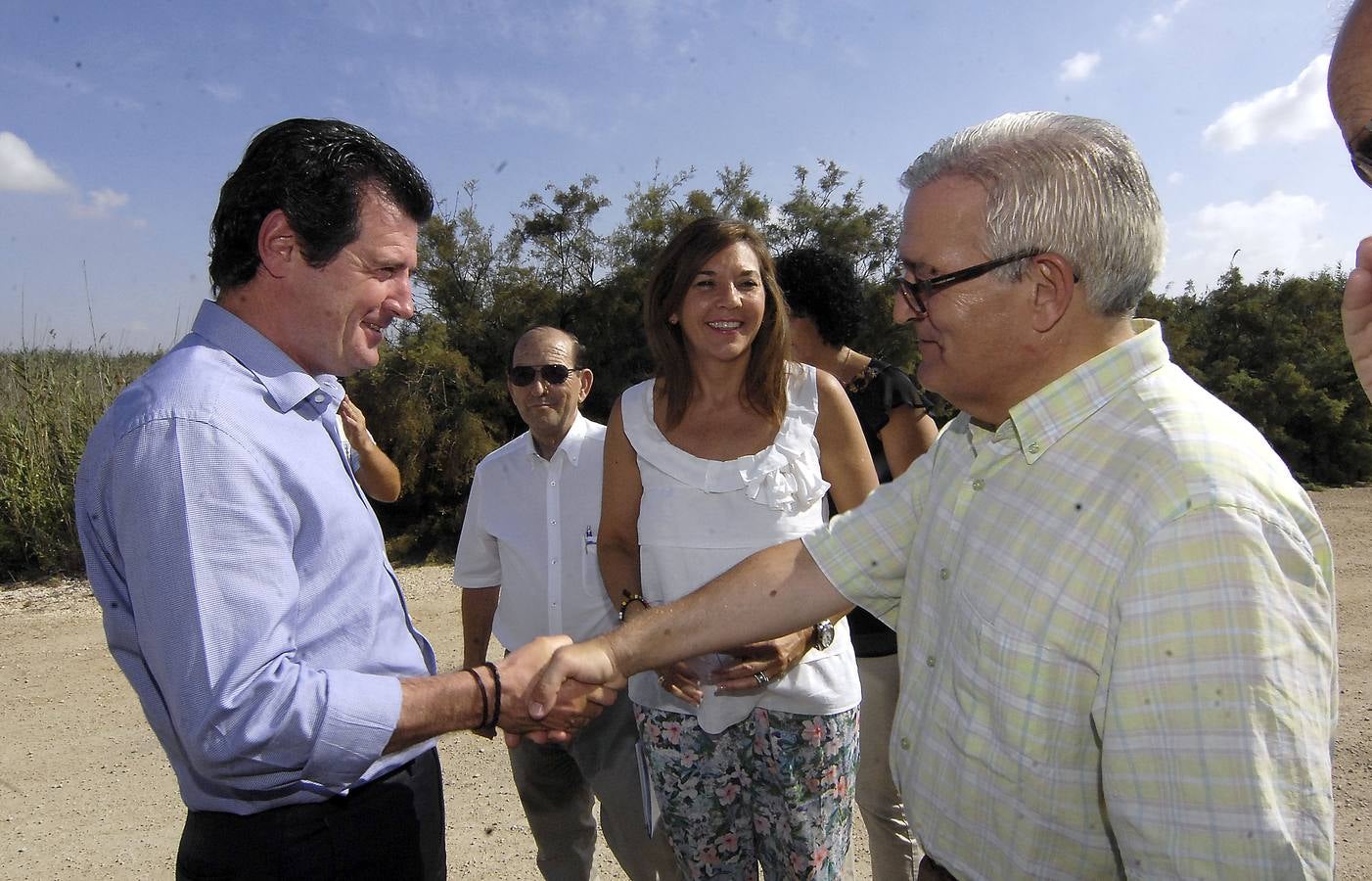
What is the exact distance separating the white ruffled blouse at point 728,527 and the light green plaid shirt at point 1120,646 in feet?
2.46

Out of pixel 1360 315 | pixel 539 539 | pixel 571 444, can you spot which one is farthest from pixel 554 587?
pixel 1360 315

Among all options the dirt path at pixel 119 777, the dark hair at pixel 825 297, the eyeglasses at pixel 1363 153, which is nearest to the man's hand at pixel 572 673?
the dirt path at pixel 119 777

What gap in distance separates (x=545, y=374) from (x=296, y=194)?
5.38 feet

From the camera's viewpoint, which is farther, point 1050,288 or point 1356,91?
point 1050,288

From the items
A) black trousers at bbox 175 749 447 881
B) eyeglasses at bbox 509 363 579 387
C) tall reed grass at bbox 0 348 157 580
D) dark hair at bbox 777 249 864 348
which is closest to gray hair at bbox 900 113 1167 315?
black trousers at bbox 175 749 447 881

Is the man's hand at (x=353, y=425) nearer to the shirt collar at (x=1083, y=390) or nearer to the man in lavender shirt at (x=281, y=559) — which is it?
the man in lavender shirt at (x=281, y=559)

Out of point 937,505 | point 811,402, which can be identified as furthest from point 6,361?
point 937,505

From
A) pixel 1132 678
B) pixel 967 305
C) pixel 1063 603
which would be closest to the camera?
pixel 1132 678

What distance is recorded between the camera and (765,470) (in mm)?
2674

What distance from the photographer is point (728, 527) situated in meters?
2.68

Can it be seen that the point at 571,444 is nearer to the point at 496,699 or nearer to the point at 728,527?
the point at 728,527

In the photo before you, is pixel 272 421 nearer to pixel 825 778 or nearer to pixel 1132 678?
pixel 1132 678

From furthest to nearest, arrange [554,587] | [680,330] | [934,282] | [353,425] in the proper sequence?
[353,425]
[554,587]
[680,330]
[934,282]

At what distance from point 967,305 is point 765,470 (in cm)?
107
